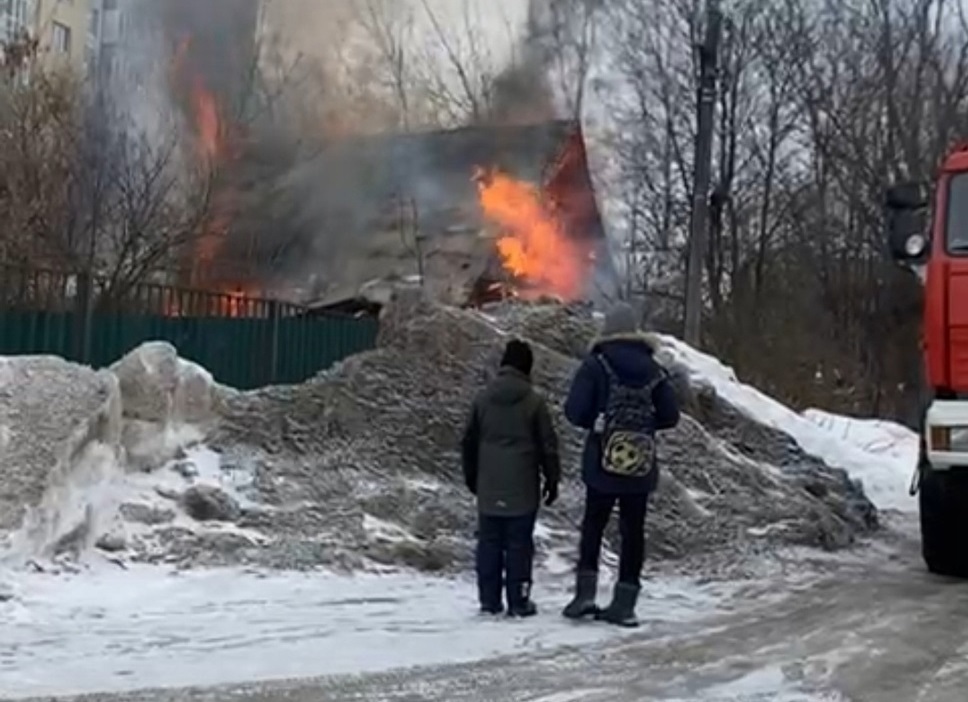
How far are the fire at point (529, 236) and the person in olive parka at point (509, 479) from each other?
18.8m

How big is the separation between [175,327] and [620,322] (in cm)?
680

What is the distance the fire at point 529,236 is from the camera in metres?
27.9

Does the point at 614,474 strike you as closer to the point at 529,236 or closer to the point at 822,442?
the point at 822,442

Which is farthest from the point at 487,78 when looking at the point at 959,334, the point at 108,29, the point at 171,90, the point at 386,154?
the point at 959,334

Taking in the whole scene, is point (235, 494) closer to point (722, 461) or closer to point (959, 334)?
point (722, 461)

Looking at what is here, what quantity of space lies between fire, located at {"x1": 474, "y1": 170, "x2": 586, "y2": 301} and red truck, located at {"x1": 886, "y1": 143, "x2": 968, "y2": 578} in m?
17.1

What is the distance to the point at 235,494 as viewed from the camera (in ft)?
34.4

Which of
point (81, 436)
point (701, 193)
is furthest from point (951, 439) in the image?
point (701, 193)

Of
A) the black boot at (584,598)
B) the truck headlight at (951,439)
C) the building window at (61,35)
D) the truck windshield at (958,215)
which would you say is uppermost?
the building window at (61,35)

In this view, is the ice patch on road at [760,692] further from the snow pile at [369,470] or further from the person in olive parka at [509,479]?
the snow pile at [369,470]

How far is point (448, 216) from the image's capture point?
2917cm

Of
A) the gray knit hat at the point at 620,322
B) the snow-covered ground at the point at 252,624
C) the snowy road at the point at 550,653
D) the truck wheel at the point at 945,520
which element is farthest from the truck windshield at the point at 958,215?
the gray knit hat at the point at 620,322

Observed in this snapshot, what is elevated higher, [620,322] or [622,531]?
[620,322]

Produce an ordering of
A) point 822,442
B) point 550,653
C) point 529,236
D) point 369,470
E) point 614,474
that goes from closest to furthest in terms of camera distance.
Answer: point 550,653 < point 614,474 < point 369,470 < point 822,442 < point 529,236
